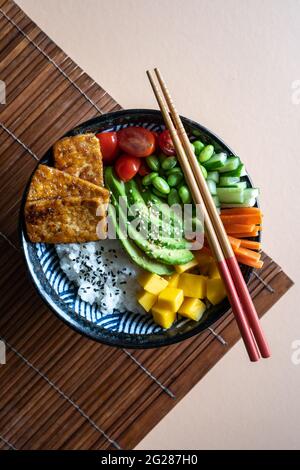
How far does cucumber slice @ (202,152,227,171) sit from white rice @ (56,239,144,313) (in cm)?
67

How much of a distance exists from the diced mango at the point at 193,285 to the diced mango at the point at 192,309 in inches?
1.2

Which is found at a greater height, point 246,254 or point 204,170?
point 204,170

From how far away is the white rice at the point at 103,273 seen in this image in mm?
3137

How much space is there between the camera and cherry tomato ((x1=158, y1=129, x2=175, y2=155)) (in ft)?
9.98

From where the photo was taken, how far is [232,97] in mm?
3955

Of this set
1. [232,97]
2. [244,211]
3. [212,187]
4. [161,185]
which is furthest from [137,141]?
[232,97]

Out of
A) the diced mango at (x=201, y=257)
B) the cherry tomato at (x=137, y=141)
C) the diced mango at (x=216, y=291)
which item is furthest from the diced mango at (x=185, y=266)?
the cherry tomato at (x=137, y=141)

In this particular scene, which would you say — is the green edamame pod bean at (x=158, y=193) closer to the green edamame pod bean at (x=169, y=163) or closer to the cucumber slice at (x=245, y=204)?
the green edamame pod bean at (x=169, y=163)

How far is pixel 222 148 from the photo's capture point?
10.2ft

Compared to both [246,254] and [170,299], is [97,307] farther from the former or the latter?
[246,254]

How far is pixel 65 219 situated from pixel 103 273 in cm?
45

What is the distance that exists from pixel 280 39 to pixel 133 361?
260 cm

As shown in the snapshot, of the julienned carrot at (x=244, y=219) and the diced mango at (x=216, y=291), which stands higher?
the julienned carrot at (x=244, y=219)
